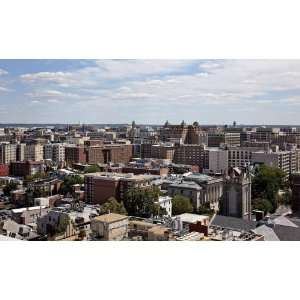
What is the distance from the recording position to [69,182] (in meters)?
8.70

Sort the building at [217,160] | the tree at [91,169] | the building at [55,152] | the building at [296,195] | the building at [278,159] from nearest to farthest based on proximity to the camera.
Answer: the building at [296,195], the tree at [91,169], the building at [278,159], the building at [217,160], the building at [55,152]

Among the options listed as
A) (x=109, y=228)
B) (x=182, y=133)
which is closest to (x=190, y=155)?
(x=182, y=133)

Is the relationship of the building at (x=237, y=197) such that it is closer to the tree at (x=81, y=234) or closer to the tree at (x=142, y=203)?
the tree at (x=142, y=203)

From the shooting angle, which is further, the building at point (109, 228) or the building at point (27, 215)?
the building at point (27, 215)

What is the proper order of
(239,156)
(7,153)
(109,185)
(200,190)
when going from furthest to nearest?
(7,153), (239,156), (109,185), (200,190)

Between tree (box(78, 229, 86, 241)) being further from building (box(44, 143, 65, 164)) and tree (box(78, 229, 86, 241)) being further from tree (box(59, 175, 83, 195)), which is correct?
building (box(44, 143, 65, 164))

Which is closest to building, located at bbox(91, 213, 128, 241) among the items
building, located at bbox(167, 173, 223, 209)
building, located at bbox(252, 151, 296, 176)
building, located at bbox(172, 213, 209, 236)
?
building, located at bbox(172, 213, 209, 236)

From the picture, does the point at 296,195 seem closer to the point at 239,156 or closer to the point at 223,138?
the point at 239,156

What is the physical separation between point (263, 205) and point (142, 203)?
1709 millimetres

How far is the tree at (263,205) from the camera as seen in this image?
6.63m

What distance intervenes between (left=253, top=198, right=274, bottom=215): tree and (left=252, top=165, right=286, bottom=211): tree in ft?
1.07

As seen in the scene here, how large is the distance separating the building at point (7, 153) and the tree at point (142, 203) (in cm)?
719

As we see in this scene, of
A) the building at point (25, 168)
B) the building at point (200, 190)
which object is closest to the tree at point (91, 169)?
the building at point (25, 168)
